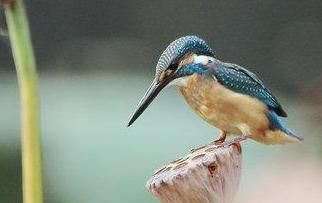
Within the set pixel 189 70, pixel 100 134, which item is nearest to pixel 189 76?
pixel 189 70

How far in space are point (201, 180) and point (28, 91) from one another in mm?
167

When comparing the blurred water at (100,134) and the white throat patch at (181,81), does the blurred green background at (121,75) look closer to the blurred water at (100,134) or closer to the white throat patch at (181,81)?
the blurred water at (100,134)

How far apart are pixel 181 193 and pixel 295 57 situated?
22.4 inches

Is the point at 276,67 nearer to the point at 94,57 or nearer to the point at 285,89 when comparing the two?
the point at 285,89

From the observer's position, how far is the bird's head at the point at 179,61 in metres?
0.68

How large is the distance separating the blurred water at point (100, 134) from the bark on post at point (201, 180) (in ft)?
1.23

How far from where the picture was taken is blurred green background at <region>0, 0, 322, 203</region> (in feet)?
3.57

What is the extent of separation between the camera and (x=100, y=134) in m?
1.12

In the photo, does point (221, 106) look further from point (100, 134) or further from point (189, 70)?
point (100, 134)

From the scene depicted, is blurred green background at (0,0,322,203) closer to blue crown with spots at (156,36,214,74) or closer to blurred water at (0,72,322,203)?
blurred water at (0,72,322,203)

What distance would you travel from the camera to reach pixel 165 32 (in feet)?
3.70

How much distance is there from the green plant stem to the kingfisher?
0.30ft

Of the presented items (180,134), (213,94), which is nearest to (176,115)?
(180,134)

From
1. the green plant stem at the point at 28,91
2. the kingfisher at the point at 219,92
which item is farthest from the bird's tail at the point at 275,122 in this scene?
the green plant stem at the point at 28,91
